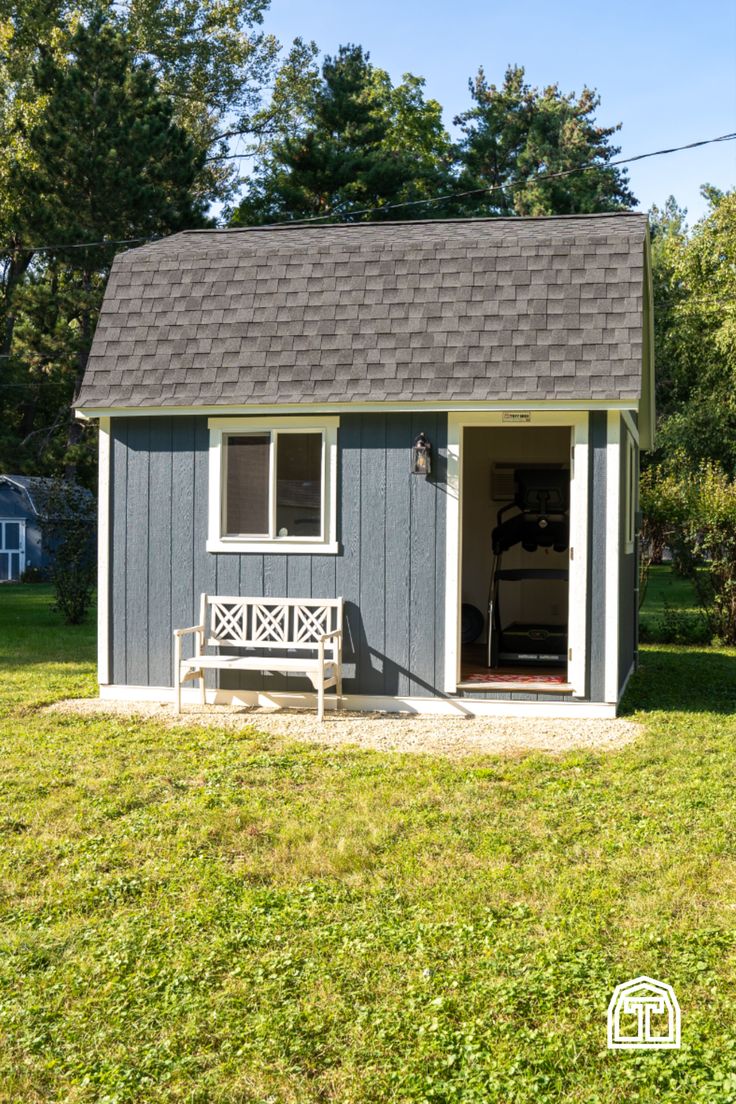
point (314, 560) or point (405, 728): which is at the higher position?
point (314, 560)

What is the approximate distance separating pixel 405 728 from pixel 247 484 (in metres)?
2.63

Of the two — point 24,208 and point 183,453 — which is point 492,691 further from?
point 24,208

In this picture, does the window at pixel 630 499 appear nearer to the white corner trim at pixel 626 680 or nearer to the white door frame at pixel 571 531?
the white door frame at pixel 571 531

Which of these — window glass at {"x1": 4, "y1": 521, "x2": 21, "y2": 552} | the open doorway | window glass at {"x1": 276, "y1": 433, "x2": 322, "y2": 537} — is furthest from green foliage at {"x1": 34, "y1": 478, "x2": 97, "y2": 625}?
window glass at {"x1": 4, "y1": 521, "x2": 21, "y2": 552}

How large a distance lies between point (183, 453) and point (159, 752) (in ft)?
10.3

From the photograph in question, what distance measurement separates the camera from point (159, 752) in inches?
293

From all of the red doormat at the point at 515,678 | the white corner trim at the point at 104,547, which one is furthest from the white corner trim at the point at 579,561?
the white corner trim at the point at 104,547

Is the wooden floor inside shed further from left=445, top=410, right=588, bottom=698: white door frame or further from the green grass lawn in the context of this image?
the green grass lawn

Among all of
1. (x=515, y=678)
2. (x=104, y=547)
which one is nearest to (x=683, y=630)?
(x=515, y=678)

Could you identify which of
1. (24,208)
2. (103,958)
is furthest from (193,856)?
(24,208)

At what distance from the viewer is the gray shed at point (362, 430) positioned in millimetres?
8844

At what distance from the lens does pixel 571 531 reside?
29.3ft

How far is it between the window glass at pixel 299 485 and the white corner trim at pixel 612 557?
A: 7.97 feet

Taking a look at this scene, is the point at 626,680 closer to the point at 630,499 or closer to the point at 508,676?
the point at 508,676
